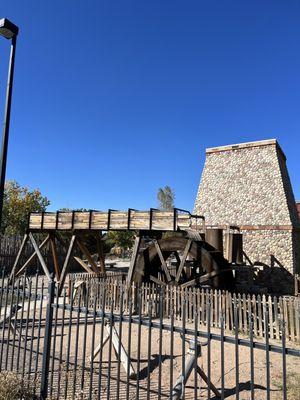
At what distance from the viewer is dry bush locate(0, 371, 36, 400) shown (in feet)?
12.6

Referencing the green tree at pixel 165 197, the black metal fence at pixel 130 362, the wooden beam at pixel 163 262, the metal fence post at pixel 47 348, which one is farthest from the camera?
the green tree at pixel 165 197

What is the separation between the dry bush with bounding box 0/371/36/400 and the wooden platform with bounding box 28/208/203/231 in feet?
23.1

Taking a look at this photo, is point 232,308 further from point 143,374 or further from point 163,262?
point 143,374

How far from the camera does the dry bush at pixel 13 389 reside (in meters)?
3.85

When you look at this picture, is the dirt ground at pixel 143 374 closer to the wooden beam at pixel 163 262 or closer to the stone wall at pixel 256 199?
the wooden beam at pixel 163 262

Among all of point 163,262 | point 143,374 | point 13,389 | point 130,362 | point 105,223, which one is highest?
point 105,223

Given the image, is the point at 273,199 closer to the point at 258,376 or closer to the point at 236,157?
the point at 236,157

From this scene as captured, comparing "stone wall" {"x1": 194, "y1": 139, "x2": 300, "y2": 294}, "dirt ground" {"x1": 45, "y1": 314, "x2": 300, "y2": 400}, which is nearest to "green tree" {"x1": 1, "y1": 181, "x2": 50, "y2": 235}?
"stone wall" {"x1": 194, "y1": 139, "x2": 300, "y2": 294}

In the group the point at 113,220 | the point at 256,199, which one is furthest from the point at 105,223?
the point at 256,199

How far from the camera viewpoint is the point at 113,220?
475 inches

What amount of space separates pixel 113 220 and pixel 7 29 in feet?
24.8

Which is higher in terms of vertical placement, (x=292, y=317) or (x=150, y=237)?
(x=150, y=237)

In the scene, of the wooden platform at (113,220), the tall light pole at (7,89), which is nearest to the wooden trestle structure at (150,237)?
the wooden platform at (113,220)

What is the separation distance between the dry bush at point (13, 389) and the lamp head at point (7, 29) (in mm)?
4767
